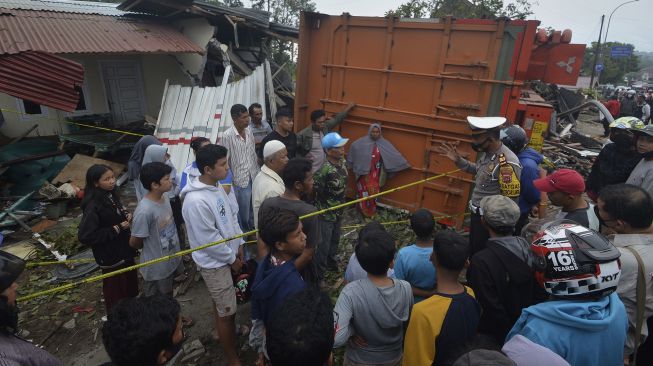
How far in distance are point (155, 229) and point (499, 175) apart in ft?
10.6

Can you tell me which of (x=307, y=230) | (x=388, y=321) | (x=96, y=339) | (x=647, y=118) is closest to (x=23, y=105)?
(x=96, y=339)

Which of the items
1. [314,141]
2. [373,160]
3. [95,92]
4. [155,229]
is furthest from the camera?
[95,92]

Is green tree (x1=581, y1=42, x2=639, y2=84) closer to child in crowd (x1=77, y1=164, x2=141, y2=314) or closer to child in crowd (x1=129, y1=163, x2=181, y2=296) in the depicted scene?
child in crowd (x1=129, y1=163, x2=181, y2=296)

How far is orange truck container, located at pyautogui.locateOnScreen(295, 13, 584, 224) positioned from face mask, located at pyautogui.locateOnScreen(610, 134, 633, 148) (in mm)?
1090

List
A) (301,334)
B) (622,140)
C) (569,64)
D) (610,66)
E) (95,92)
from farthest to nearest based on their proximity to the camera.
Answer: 1. (610,66)
2. (95,92)
3. (569,64)
4. (622,140)
5. (301,334)

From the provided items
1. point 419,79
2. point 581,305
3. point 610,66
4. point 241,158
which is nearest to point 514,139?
point 419,79

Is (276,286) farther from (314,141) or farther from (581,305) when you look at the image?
(314,141)

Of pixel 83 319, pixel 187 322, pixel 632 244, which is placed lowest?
pixel 83 319

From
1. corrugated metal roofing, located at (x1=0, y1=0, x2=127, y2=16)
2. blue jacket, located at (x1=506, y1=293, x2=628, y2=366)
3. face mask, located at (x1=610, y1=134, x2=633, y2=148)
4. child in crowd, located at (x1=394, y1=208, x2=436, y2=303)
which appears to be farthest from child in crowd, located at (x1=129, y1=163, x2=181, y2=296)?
corrugated metal roofing, located at (x1=0, y1=0, x2=127, y2=16)

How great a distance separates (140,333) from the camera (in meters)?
1.41

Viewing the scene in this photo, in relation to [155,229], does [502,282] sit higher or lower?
higher

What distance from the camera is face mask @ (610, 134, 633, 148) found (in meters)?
Answer: 3.79

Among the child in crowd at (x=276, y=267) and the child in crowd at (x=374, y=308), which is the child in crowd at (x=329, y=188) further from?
the child in crowd at (x=374, y=308)

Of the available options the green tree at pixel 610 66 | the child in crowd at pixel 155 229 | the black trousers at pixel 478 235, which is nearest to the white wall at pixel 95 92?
the child in crowd at pixel 155 229
